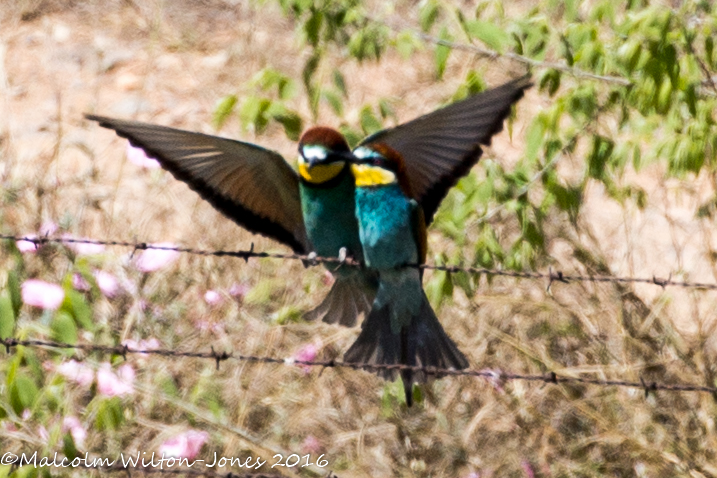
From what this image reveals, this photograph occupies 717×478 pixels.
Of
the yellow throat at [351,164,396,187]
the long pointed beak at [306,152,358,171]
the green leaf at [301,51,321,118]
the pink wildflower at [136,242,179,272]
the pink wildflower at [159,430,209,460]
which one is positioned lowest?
the pink wildflower at [159,430,209,460]

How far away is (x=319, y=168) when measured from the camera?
2.26m

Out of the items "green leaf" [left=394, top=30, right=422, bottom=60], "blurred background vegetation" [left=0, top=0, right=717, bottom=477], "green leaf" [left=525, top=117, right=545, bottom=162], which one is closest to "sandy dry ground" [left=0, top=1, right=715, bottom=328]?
"blurred background vegetation" [left=0, top=0, right=717, bottom=477]

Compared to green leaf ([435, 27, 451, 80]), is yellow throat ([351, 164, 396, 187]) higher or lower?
lower

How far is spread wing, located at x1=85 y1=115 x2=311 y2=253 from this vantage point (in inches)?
87.0

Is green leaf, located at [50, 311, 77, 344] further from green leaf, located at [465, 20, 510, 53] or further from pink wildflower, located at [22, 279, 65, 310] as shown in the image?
green leaf, located at [465, 20, 510, 53]

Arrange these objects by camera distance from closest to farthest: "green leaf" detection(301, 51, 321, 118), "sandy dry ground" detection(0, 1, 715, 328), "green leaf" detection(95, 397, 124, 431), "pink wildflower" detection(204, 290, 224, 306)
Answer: "green leaf" detection(95, 397, 124, 431) → "green leaf" detection(301, 51, 321, 118) → "pink wildflower" detection(204, 290, 224, 306) → "sandy dry ground" detection(0, 1, 715, 328)

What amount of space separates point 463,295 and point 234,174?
49.4 inches

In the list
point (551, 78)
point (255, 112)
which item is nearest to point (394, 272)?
point (255, 112)

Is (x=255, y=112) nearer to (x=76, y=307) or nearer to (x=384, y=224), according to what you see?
(x=384, y=224)

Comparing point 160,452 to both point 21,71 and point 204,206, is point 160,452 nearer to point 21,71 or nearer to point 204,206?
point 204,206

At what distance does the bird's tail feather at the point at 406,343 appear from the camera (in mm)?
2406

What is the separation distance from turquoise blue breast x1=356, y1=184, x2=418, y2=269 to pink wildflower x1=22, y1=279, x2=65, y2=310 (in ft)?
2.35

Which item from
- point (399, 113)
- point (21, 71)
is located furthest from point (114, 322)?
point (21, 71)

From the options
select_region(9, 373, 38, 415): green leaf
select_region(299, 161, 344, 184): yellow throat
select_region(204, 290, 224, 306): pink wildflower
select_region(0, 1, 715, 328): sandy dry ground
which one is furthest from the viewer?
select_region(0, 1, 715, 328): sandy dry ground
